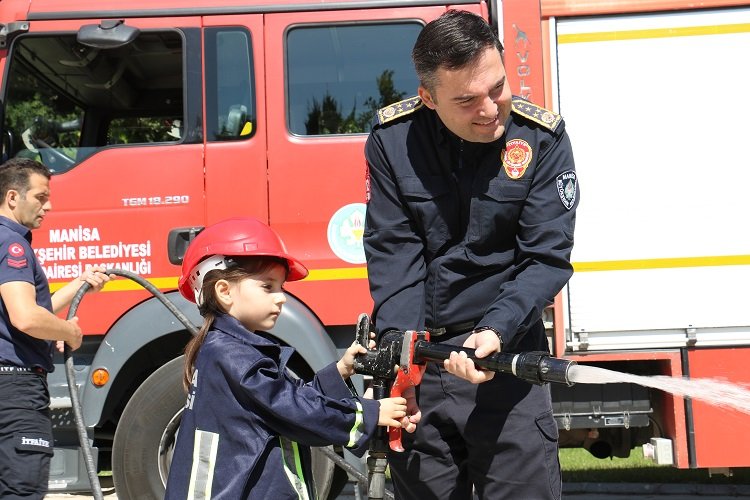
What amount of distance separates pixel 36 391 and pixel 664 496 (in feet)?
14.3

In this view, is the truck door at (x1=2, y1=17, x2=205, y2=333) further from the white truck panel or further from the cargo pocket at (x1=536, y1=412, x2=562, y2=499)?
the cargo pocket at (x1=536, y1=412, x2=562, y2=499)

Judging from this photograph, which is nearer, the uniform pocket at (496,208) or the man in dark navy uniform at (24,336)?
the uniform pocket at (496,208)

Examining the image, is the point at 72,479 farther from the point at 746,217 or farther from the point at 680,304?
the point at 746,217

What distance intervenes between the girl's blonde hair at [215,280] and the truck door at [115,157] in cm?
240

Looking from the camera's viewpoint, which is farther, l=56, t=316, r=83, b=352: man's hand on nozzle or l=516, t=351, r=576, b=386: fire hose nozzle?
l=56, t=316, r=83, b=352: man's hand on nozzle

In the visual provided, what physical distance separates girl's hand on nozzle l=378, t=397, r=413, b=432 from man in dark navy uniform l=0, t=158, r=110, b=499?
2.10m

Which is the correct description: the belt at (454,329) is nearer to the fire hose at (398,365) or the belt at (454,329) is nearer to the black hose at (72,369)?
the fire hose at (398,365)

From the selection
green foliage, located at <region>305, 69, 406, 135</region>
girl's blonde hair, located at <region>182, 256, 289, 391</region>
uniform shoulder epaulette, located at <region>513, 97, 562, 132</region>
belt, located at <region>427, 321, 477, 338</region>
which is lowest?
belt, located at <region>427, 321, 477, 338</region>

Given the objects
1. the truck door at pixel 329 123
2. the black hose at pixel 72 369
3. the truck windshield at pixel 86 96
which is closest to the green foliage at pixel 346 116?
the truck door at pixel 329 123

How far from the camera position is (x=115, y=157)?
525 centimetres

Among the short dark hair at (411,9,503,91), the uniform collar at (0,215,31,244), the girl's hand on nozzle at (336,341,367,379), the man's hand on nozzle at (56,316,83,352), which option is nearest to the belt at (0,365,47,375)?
the man's hand on nozzle at (56,316,83,352)

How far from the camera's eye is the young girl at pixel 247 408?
2.64 m

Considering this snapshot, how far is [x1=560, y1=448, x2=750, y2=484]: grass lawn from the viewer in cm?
720

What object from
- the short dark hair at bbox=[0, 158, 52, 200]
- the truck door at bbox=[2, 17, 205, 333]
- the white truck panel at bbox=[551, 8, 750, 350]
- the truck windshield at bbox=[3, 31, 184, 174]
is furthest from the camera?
the truck windshield at bbox=[3, 31, 184, 174]
